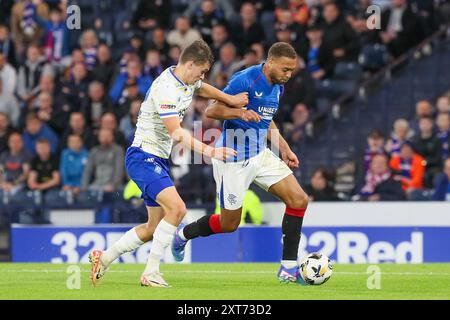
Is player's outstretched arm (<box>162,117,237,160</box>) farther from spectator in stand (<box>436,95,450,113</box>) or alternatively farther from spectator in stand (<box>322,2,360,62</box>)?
spectator in stand (<box>322,2,360,62</box>)

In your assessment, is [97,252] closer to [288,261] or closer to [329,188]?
[288,261]

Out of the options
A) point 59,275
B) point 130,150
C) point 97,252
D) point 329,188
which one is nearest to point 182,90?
point 130,150

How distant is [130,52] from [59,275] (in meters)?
8.00

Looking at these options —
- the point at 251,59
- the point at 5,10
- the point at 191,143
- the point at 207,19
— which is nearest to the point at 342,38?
the point at 251,59

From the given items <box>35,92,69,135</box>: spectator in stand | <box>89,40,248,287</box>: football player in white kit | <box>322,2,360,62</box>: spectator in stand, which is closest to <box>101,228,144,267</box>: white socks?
<box>89,40,248,287</box>: football player in white kit

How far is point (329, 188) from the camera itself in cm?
1677

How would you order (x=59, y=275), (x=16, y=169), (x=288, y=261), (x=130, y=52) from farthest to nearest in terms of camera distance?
1. (x=130, y=52)
2. (x=16, y=169)
3. (x=59, y=275)
4. (x=288, y=261)

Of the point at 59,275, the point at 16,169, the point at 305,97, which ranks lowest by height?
the point at 59,275

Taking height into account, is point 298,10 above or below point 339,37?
above

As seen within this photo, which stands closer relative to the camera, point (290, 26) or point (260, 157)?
point (260, 157)

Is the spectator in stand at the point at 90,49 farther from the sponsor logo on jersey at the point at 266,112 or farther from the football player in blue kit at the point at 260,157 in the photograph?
the sponsor logo on jersey at the point at 266,112

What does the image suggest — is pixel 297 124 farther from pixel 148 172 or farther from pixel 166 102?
pixel 166 102

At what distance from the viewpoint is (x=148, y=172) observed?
10.5 m

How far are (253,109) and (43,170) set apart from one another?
289 inches
